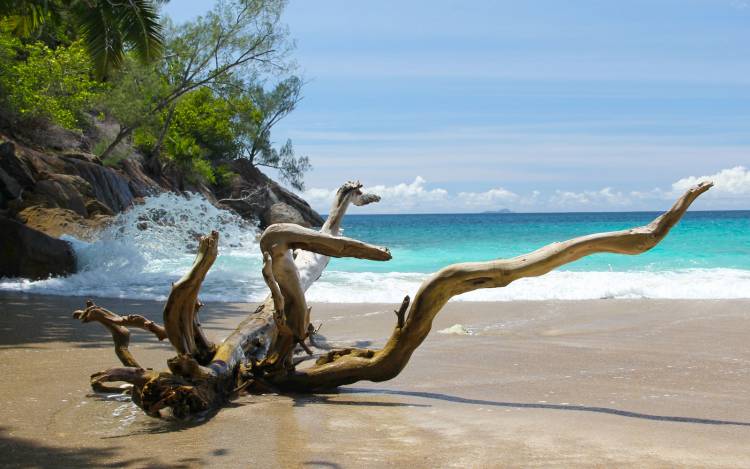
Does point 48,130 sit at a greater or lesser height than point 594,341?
→ greater

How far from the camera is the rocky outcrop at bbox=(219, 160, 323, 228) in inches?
1720

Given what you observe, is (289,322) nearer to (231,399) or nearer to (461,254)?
(231,399)

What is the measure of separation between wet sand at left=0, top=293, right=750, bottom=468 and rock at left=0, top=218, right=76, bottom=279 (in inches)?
227

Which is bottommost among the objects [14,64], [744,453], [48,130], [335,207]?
[744,453]

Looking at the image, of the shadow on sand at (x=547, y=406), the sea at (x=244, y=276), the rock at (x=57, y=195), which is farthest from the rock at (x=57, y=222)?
the shadow on sand at (x=547, y=406)

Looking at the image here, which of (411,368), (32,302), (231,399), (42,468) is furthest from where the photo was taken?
(32,302)

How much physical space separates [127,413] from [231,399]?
774 millimetres

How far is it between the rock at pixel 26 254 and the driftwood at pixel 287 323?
10.2 meters

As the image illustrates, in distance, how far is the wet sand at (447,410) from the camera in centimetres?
423

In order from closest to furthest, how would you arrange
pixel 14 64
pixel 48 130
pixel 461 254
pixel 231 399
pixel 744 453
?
pixel 744 453 → pixel 231 399 → pixel 14 64 → pixel 48 130 → pixel 461 254

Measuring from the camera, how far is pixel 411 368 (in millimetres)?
7180

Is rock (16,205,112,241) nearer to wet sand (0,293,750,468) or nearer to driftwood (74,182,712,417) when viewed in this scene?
wet sand (0,293,750,468)

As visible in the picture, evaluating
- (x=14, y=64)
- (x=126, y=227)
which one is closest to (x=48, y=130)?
(x=14, y=64)

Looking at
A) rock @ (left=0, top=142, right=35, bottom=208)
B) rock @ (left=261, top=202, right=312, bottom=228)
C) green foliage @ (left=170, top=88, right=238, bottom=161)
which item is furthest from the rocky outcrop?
rock @ (left=0, top=142, right=35, bottom=208)
